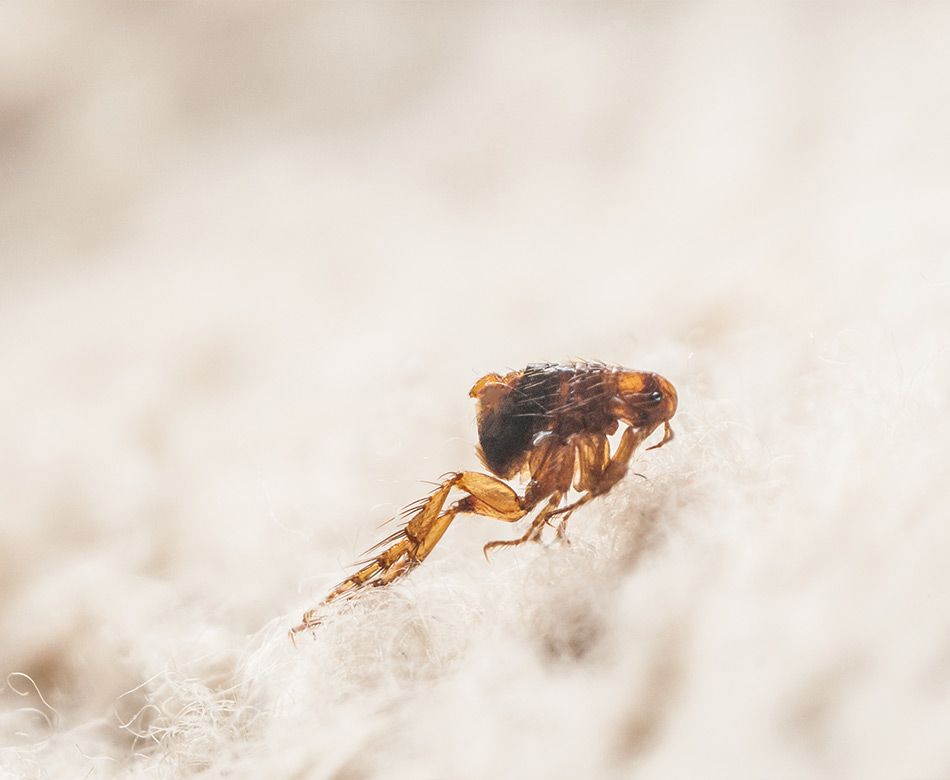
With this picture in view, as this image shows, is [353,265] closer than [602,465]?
No

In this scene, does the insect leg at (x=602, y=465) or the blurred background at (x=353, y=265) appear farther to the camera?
the blurred background at (x=353, y=265)

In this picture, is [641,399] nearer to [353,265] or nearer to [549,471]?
[549,471]

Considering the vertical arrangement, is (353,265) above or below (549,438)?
above

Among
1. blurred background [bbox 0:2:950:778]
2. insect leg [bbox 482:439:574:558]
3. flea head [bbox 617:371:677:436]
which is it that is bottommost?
insect leg [bbox 482:439:574:558]


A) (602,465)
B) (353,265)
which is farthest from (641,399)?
(353,265)

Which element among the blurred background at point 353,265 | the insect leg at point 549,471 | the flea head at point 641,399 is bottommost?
the insect leg at point 549,471

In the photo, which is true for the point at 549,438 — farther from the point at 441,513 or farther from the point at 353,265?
the point at 353,265
